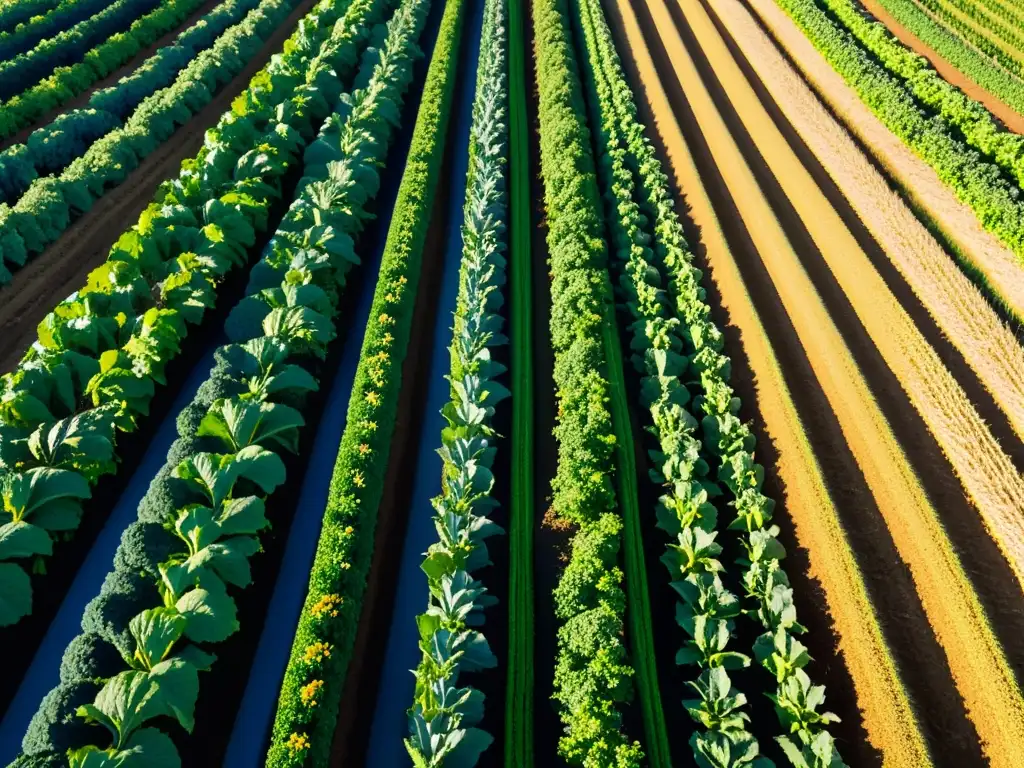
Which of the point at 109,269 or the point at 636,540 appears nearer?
the point at 636,540

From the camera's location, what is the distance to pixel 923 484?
11.2 metres

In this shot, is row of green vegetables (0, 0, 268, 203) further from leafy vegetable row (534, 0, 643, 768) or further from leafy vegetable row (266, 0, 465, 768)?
leafy vegetable row (534, 0, 643, 768)

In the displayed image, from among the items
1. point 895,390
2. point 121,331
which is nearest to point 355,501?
point 121,331

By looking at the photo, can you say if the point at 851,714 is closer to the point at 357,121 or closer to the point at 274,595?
the point at 274,595

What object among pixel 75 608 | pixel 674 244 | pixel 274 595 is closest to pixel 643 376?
pixel 674 244

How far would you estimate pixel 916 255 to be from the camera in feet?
51.6

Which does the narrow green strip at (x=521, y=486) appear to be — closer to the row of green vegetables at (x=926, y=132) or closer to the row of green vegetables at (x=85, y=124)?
the row of green vegetables at (x=926, y=132)

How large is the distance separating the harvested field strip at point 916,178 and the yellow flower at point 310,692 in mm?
16157

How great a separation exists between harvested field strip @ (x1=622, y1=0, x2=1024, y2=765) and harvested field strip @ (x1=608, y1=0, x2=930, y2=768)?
0.94 metres

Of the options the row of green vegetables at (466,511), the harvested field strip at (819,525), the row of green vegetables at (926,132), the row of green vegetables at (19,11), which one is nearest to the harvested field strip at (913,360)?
the harvested field strip at (819,525)

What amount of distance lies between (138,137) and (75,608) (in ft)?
47.0

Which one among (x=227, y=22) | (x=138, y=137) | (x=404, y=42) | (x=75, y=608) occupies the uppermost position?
(x=227, y=22)

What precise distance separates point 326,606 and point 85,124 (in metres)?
18.2

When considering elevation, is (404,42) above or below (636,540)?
above
